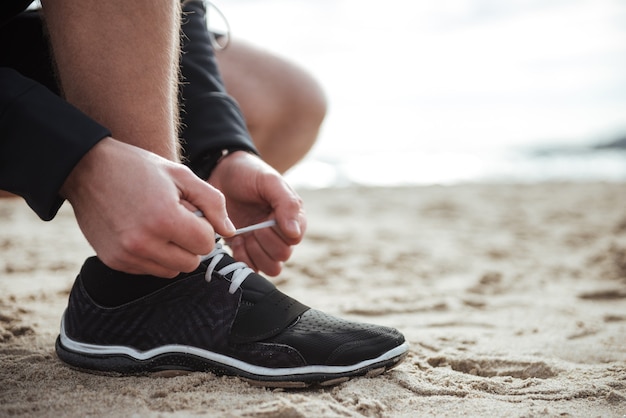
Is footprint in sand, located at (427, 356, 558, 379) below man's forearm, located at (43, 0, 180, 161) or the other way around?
below

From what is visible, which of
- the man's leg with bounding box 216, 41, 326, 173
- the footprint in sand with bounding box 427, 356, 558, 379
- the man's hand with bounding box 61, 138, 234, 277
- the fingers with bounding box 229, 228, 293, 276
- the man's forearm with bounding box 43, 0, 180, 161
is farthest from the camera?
the man's leg with bounding box 216, 41, 326, 173

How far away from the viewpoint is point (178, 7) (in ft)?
3.81

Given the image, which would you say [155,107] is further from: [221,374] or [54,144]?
[221,374]

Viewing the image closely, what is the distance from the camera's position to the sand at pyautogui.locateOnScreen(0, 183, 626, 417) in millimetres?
1041

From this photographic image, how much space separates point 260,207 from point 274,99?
0.66 metres

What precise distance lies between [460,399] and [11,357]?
96cm

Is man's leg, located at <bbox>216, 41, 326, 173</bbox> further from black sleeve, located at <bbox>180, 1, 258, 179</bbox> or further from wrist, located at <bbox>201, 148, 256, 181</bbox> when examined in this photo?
wrist, located at <bbox>201, 148, 256, 181</bbox>

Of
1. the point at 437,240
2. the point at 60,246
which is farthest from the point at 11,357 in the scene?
the point at 437,240

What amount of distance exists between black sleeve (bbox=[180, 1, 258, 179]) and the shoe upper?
406 mm

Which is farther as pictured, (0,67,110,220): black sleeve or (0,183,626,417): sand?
(0,183,626,417): sand

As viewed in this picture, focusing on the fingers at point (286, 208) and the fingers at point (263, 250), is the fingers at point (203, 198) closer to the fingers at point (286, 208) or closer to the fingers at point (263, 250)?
the fingers at point (286, 208)

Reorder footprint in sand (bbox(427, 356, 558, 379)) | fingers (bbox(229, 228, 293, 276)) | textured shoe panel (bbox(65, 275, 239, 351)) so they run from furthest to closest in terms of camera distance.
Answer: fingers (bbox(229, 228, 293, 276)) < footprint in sand (bbox(427, 356, 558, 379)) < textured shoe panel (bbox(65, 275, 239, 351))

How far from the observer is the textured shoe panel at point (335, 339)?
1.12m

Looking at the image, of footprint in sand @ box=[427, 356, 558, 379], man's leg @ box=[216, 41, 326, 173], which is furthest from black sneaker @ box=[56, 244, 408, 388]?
man's leg @ box=[216, 41, 326, 173]
